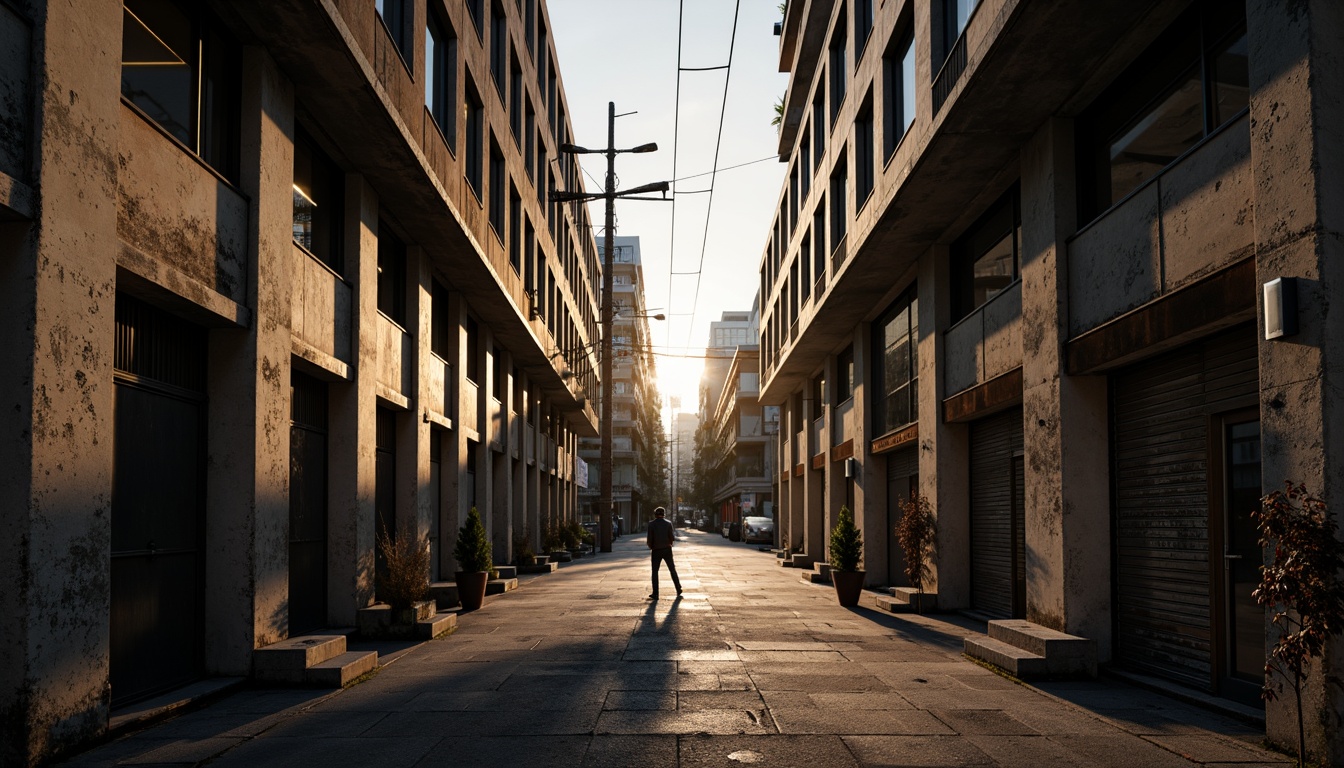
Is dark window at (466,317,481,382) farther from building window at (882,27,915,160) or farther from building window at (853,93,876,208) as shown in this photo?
building window at (882,27,915,160)

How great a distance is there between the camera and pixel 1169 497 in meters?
9.47

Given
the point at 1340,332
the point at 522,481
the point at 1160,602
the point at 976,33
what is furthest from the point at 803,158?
the point at 1340,332

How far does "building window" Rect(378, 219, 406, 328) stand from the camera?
51.4 feet

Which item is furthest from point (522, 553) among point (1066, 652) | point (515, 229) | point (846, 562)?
point (1066, 652)

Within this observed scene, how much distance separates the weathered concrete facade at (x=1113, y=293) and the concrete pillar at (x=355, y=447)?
752 centimetres

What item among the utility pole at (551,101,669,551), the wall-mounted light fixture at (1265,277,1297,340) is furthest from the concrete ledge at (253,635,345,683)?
the utility pole at (551,101,669,551)

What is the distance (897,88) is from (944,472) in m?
6.40

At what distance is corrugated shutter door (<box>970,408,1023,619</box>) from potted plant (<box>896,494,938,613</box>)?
75cm

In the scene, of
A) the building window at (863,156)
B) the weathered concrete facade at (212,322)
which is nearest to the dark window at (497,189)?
the weathered concrete facade at (212,322)

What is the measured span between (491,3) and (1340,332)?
1846cm

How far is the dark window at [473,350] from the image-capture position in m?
22.1

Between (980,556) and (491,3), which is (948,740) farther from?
(491,3)

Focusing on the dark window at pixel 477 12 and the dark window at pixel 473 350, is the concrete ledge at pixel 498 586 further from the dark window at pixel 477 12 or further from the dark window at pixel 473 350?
the dark window at pixel 477 12

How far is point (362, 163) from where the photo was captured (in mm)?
13352
